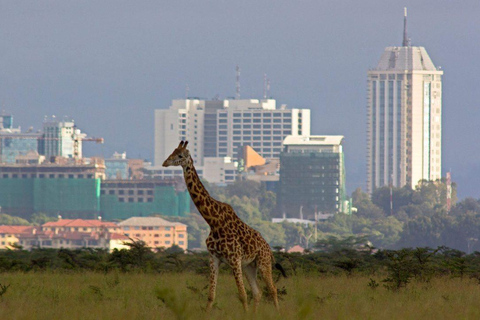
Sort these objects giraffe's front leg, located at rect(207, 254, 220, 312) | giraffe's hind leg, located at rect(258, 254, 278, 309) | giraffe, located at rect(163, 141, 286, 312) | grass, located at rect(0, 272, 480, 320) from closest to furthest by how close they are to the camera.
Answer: grass, located at rect(0, 272, 480, 320)
giraffe, located at rect(163, 141, 286, 312)
giraffe's front leg, located at rect(207, 254, 220, 312)
giraffe's hind leg, located at rect(258, 254, 278, 309)

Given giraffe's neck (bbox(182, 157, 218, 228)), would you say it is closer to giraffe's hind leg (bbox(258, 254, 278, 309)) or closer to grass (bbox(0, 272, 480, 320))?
giraffe's hind leg (bbox(258, 254, 278, 309))

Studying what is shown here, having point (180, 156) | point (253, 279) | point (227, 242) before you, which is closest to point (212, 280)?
point (227, 242)

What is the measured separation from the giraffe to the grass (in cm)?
53

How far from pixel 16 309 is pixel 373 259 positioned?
Answer: 1701 cm

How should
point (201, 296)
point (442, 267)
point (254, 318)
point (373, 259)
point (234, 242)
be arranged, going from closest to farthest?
point (254, 318)
point (234, 242)
point (201, 296)
point (442, 267)
point (373, 259)

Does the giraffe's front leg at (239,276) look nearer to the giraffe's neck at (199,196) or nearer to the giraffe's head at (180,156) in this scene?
the giraffe's neck at (199,196)

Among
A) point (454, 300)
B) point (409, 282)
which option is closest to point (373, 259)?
point (409, 282)

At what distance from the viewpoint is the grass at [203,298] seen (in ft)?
75.4

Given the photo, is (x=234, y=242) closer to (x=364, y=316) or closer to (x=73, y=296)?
(x=364, y=316)

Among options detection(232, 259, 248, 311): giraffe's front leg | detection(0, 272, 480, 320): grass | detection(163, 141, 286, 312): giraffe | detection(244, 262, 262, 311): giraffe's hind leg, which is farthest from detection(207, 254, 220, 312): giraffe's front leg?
detection(244, 262, 262, 311): giraffe's hind leg

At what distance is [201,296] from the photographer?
2677cm

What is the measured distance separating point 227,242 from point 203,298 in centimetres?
380

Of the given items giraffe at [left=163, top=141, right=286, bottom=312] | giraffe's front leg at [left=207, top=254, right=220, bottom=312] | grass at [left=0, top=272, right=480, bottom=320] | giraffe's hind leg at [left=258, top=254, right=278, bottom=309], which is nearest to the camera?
grass at [left=0, top=272, right=480, bottom=320]

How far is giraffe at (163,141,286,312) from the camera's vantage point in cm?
2320
